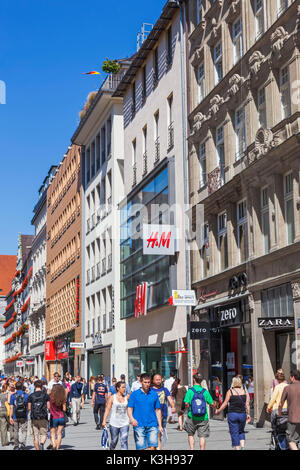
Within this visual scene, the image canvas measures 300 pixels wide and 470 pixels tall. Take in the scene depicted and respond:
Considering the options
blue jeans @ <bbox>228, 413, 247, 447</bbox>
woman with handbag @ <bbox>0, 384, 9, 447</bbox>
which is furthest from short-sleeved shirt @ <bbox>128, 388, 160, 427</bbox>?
woman with handbag @ <bbox>0, 384, 9, 447</bbox>

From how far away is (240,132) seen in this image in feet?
91.2

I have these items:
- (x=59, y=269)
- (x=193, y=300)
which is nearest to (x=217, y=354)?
(x=193, y=300)

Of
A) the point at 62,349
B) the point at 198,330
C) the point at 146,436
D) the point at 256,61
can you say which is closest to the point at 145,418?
the point at 146,436

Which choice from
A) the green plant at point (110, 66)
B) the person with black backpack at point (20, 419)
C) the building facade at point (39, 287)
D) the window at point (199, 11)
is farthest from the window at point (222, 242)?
the building facade at point (39, 287)

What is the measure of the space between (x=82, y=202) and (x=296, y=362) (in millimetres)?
37451

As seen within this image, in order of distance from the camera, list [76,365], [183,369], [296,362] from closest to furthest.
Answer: [296,362] < [183,369] < [76,365]

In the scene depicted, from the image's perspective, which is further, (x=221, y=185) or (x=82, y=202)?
(x=82, y=202)

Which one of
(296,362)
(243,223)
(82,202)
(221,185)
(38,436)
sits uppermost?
(82,202)

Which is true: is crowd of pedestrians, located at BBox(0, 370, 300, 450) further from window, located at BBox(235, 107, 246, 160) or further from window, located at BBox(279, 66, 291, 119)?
window, located at BBox(235, 107, 246, 160)

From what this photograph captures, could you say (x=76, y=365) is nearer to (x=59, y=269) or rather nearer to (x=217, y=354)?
(x=59, y=269)

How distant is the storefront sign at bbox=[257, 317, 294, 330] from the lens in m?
22.8

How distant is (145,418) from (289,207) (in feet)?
38.1

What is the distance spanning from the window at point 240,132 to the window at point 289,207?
3739mm

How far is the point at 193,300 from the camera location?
29.7 metres
